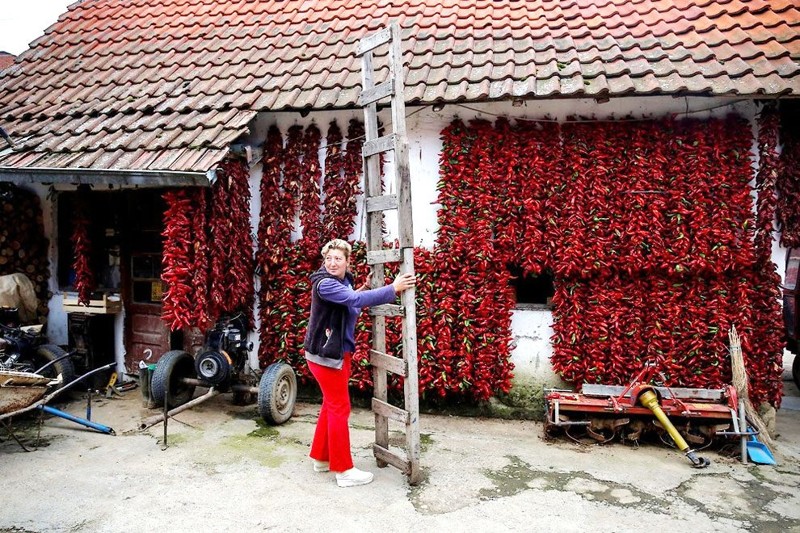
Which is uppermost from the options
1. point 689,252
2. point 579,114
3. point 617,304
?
point 579,114

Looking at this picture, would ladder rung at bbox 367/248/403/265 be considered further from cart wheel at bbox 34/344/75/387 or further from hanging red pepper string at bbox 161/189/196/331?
cart wheel at bbox 34/344/75/387

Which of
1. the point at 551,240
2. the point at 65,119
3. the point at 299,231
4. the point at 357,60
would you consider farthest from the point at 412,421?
the point at 65,119

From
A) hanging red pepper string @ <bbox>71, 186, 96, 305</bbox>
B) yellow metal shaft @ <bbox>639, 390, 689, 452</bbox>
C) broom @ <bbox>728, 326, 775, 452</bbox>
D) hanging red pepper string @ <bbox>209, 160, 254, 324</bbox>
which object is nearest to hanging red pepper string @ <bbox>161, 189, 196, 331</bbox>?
hanging red pepper string @ <bbox>209, 160, 254, 324</bbox>

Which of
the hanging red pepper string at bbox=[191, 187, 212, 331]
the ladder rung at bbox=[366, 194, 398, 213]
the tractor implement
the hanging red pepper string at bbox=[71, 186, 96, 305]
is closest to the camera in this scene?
the ladder rung at bbox=[366, 194, 398, 213]

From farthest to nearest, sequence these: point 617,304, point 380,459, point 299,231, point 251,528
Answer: point 299,231, point 617,304, point 380,459, point 251,528

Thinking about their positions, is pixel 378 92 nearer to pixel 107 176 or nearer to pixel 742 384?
pixel 107 176

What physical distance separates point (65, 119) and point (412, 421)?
20.1 feet

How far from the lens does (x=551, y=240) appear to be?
6.18 metres

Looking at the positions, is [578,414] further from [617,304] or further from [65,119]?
[65,119]

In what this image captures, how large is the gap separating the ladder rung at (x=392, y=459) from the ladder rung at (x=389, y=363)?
2.36 feet

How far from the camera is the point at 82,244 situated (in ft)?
23.3

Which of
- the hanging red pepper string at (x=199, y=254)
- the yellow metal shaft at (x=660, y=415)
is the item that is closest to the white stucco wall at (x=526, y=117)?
the yellow metal shaft at (x=660, y=415)

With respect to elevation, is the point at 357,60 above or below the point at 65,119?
above

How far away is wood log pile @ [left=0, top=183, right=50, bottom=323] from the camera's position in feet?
24.2
